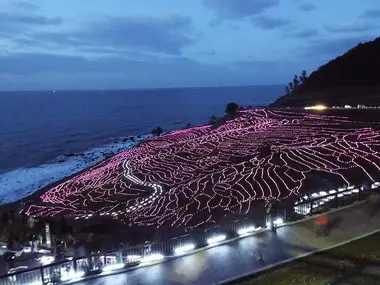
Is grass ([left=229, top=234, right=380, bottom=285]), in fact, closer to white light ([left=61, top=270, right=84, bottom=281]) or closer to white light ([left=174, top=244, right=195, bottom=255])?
white light ([left=174, top=244, right=195, bottom=255])

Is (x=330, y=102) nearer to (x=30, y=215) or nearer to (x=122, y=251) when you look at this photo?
(x=30, y=215)

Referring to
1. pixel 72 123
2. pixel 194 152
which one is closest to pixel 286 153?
pixel 194 152

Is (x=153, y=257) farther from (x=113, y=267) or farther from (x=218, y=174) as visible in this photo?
(x=218, y=174)

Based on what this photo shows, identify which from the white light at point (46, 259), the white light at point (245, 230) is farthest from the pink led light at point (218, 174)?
the white light at point (46, 259)

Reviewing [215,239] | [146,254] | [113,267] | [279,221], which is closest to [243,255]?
[215,239]

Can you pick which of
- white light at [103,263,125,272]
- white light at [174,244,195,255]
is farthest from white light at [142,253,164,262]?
white light at [103,263,125,272]

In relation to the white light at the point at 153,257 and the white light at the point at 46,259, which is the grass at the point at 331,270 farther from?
the white light at the point at 46,259
